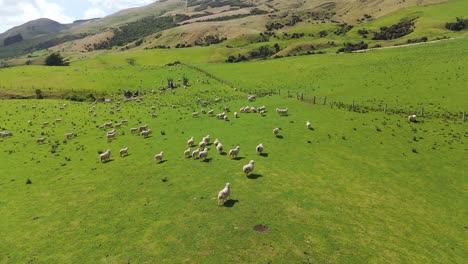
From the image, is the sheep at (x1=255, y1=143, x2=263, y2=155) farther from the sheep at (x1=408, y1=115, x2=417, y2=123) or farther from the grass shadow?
the sheep at (x1=408, y1=115, x2=417, y2=123)

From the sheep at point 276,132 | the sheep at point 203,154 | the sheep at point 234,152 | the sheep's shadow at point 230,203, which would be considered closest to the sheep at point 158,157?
the sheep at point 203,154

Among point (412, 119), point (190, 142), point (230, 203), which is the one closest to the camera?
point (230, 203)

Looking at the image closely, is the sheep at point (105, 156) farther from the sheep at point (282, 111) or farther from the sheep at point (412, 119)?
the sheep at point (412, 119)

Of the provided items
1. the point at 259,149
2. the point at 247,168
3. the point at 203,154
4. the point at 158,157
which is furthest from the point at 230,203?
the point at 158,157

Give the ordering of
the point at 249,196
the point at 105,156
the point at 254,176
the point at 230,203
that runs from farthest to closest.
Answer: the point at 105,156
the point at 254,176
the point at 249,196
the point at 230,203

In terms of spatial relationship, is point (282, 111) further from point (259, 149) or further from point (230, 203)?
point (230, 203)

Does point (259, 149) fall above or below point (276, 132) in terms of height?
above

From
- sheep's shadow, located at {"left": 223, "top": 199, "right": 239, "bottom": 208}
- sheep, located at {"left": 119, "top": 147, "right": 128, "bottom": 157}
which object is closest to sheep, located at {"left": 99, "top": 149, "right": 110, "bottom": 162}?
sheep, located at {"left": 119, "top": 147, "right": 128, "bottom": 157}
